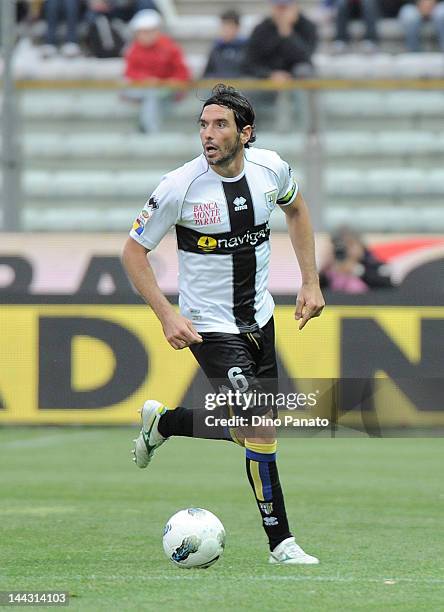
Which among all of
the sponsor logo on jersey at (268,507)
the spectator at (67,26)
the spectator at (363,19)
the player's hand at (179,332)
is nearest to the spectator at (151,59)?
the spectator at (67,26)

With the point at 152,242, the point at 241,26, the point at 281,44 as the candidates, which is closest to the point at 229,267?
the point at 152,242

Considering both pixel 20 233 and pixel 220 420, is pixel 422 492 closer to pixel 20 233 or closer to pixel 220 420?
pixel 220 420

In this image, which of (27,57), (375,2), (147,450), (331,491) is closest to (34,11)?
(27,57)

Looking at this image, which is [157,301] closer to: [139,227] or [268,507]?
[139,227]

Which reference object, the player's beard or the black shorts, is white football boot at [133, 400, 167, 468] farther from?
the player's beard

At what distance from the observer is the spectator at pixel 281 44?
15.2 m

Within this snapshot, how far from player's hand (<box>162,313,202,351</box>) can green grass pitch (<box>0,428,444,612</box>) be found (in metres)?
1.02

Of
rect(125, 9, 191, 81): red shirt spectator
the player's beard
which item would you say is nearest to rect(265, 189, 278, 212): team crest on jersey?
the player's beard

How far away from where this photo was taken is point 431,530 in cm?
772

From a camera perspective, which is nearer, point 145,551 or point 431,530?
point 145,551

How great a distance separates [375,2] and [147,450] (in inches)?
437

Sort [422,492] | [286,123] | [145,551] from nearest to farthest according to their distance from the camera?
[145,551] < [422,492] < [286,123]

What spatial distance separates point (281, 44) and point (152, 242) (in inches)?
361

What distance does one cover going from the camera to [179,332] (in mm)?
6430
